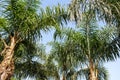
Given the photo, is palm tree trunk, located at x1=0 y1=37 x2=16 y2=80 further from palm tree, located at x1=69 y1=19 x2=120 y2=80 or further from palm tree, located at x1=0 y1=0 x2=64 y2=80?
palm tree, located at x1=69 y1=19 x2=120 y2=80

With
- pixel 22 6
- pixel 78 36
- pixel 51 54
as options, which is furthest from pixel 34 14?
pixel 51 54

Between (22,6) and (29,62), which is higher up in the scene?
(22,6)

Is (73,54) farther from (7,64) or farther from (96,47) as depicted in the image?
(7,64)

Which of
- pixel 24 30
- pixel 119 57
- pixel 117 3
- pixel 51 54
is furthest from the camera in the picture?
pixel 51 54

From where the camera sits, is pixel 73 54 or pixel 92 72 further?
pixel 73 54

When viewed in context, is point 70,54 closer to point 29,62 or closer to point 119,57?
point 29,62

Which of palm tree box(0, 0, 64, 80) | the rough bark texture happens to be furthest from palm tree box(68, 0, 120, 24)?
the rough bark texture

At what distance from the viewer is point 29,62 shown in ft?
45.0

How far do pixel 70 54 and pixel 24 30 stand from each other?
138 inches

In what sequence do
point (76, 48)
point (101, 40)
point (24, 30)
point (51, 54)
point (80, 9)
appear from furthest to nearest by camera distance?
1. point (51, 54)
2. point (76, 48)
3. point (101, 40)
4. point (24, 30)
5. point (80, 9)

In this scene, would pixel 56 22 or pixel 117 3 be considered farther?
pixel 56 22

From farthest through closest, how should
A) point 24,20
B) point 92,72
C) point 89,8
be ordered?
1. point 92,72
2. point 24,20
3. point 89,8

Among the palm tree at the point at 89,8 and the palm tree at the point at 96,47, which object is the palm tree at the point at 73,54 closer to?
the palm tree at the point at 96,47

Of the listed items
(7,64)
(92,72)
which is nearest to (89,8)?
(7,64)
